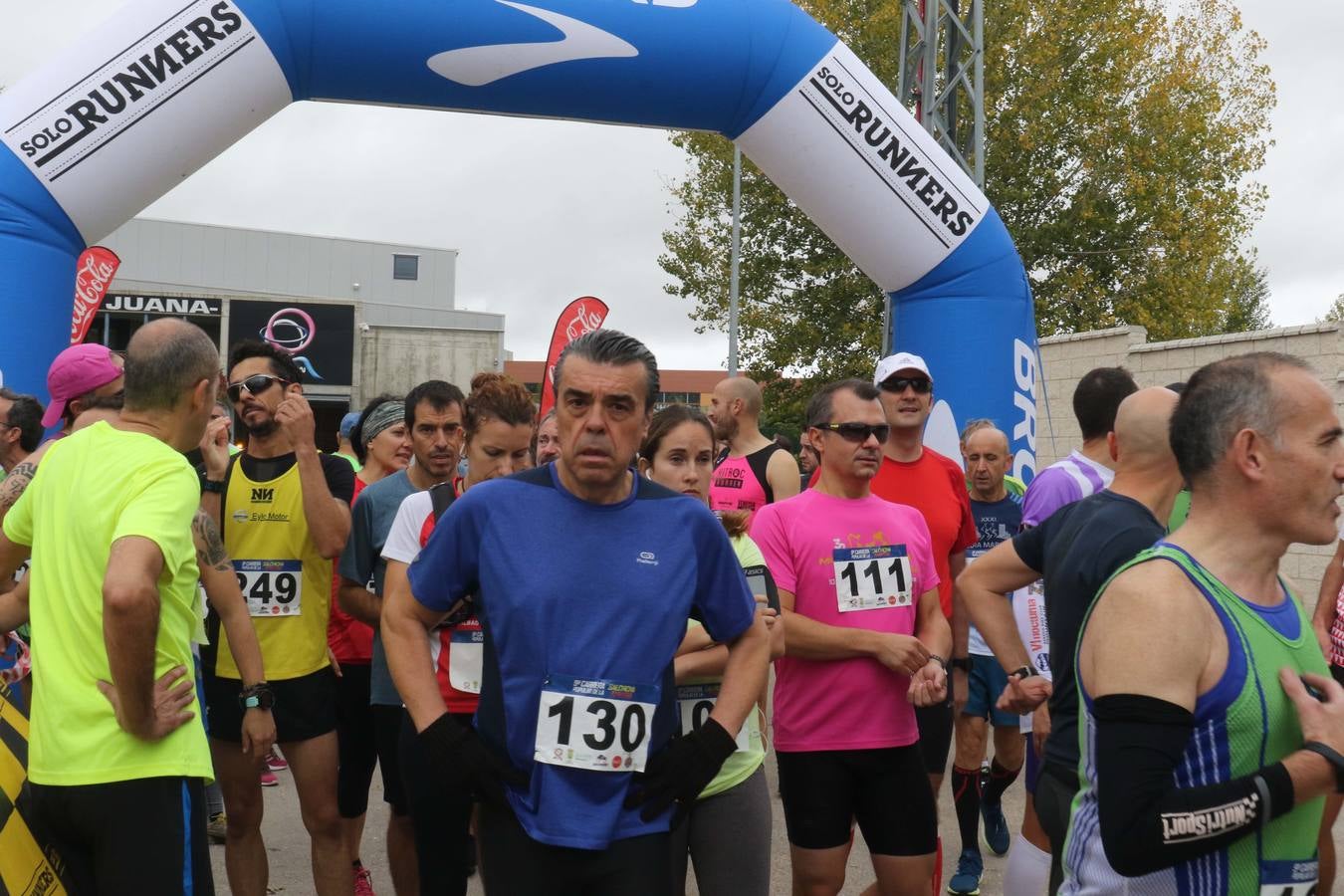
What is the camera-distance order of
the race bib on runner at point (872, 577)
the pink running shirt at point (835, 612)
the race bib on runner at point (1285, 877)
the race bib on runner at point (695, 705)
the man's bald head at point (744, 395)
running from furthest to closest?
the man's bald head at point (744, 395) < the race bib on runner at point (872, 577) < the pink running shirt at point (835, 612) < the race bib on runner at point (695, 705) < the race bib on runner at point (1285, 877)

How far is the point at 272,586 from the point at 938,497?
244 centimetres

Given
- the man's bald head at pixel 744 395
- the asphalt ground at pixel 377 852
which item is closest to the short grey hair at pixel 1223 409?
the asphalt ground at pixel 377 852

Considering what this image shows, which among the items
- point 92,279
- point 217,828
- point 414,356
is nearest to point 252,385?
point 217,828

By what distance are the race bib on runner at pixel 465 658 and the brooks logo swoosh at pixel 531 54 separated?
11.8ft

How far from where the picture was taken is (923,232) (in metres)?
6.67

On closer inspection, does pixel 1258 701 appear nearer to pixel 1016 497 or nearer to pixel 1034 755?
pixel 1034 755

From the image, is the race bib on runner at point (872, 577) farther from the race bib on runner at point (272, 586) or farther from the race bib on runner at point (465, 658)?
the race bib on runner at point (272, 586)

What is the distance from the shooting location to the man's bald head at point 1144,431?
2.95 meters

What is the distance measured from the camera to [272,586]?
4109mm

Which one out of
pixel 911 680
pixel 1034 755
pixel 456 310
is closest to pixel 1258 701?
pixel 911 680

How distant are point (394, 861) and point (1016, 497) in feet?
11.5

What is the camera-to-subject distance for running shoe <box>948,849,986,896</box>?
478cm

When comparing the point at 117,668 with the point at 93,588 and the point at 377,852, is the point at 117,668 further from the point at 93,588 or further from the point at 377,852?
the point at 377,852

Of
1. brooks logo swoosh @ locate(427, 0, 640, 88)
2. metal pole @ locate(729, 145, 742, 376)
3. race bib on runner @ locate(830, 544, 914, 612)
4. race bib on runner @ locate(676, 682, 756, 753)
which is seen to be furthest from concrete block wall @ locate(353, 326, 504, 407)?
race bib on runner @ locate(676, 682, 756, 753)
